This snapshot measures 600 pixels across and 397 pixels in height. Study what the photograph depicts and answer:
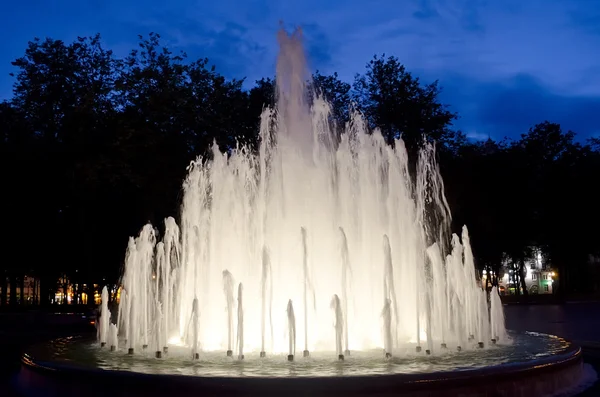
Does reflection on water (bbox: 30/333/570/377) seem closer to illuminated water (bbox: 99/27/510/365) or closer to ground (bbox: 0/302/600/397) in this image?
illuminated water (bbox: 99/27/510/365)

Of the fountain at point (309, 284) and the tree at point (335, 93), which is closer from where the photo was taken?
the fountain at point (309, 284)

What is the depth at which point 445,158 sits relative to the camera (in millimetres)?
40344

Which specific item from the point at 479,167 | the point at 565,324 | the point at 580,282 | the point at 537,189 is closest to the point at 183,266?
the point at 565,324

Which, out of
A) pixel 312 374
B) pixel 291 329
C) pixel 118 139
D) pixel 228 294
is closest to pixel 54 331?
pixel 118 139

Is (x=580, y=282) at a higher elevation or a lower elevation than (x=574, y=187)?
lower

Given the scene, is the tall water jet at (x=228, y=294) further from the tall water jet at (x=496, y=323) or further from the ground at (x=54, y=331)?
the tall water jet at (x=496, y=323)

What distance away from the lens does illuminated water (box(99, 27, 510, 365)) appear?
529 inches

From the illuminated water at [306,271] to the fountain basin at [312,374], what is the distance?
Answer: 61 centimetres

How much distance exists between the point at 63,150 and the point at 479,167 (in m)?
26.2

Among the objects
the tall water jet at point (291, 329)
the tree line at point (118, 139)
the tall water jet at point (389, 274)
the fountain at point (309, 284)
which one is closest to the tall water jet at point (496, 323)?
the fountain at point (309, 284)

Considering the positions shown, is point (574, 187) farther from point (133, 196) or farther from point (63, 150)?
point (63, 150)

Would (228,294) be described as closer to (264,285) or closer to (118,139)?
(264,285)

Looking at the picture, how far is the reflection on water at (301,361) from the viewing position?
9625 millimetres

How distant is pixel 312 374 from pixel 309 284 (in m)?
4.97
